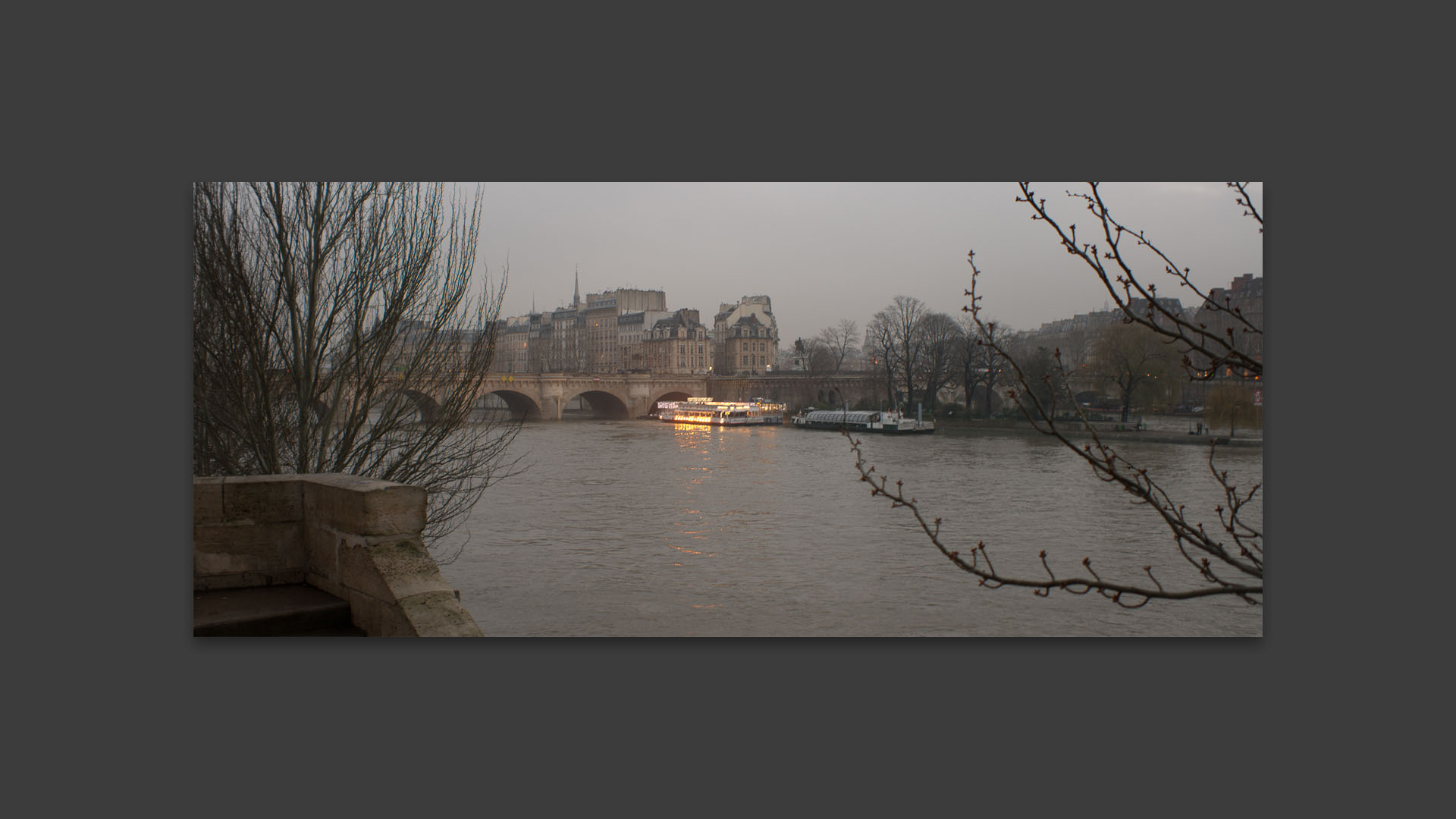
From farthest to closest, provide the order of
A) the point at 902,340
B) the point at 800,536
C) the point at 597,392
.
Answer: the point at 800,536
the point at 597,392
the point at 902,340

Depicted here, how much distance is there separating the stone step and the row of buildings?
3324mm

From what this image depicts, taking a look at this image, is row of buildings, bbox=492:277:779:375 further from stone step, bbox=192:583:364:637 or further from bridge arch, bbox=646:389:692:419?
stone step, bbox=192:583:364:637

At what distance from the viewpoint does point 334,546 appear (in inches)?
184

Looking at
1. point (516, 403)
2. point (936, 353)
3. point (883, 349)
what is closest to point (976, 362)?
point (936, 353)

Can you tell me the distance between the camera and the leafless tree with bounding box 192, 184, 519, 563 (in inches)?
257

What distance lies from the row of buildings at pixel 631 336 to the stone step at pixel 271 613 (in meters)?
3.32

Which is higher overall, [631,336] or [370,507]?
[631,336]

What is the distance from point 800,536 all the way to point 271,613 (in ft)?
21.8

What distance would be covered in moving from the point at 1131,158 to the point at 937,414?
6.99 metres

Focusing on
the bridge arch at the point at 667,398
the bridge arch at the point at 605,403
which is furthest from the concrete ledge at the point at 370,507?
the bridge arch at the point at 667,398

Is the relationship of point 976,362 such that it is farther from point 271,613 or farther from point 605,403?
point 271,613

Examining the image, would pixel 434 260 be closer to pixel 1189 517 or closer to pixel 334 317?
pixel 334 317

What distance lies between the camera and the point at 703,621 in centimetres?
823

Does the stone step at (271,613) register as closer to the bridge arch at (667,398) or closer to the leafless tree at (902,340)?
the leafless tree at (902,340)
